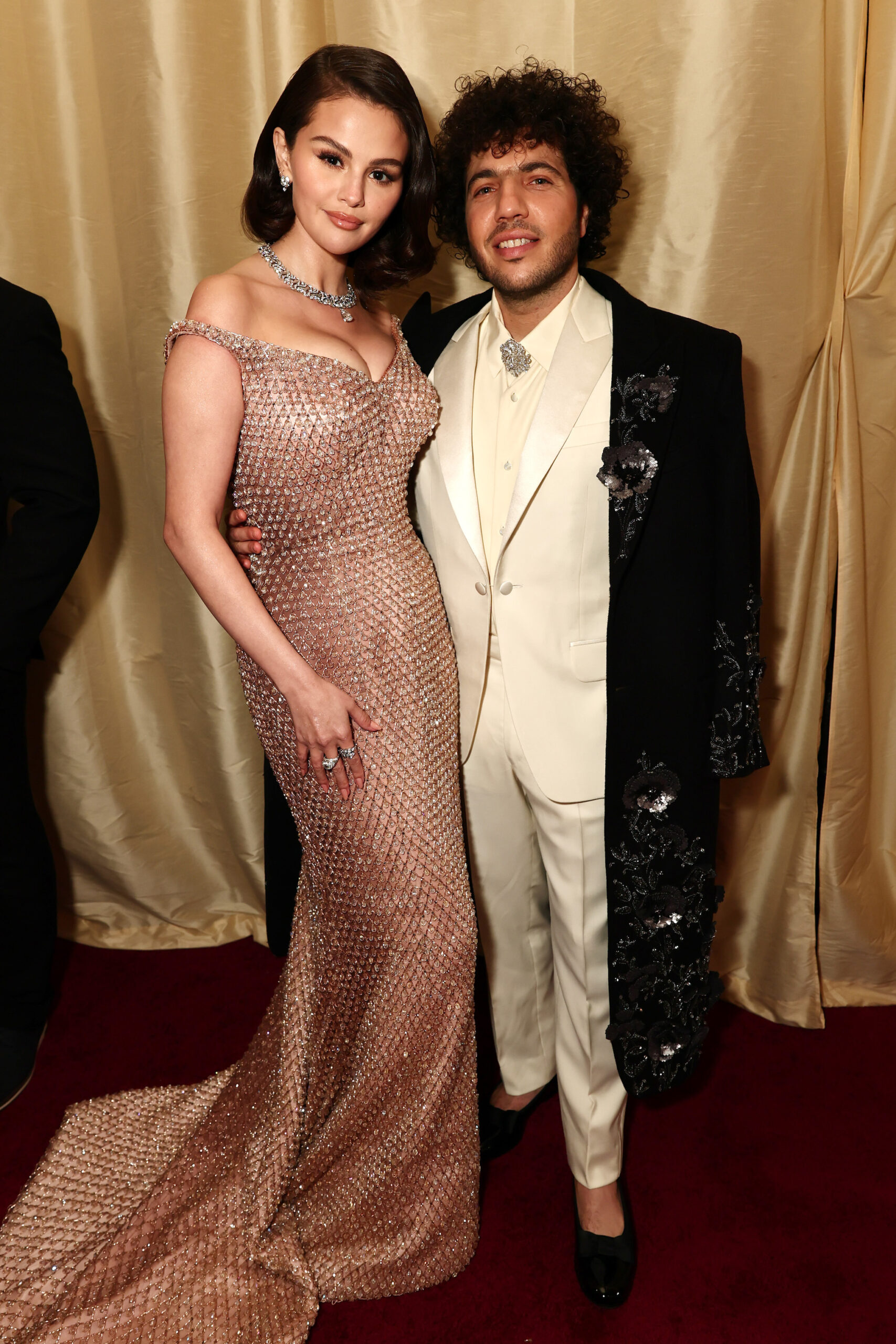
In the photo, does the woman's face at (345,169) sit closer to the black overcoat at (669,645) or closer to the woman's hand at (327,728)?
the black overcoat at (669,645)

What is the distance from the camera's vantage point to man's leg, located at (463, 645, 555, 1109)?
191 cm

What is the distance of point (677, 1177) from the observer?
6.86 feet

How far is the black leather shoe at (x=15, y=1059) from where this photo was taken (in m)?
2.28

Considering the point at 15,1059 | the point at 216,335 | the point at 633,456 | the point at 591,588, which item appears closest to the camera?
the point at 216,335

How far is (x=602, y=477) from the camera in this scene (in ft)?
5.44

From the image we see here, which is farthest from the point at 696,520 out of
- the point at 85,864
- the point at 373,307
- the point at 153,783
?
the point at 85,864

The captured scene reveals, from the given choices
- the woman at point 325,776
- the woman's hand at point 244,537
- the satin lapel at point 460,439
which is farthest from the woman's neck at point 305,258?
the woman's hand at point 244,537

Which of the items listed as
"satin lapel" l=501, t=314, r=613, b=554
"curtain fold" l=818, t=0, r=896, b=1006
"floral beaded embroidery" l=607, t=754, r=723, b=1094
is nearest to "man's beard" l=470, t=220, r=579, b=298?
"satin lapel" l=501, t=314, r=613, b=554

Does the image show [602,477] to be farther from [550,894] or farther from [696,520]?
[550,894]

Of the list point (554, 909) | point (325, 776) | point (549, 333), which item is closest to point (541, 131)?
point (549, 333)

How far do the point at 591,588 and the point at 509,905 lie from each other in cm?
69

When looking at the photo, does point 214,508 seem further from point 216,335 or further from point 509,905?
point 509,905

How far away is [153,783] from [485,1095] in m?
1.23

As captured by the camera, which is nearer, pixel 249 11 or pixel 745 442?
pixel 745 442
